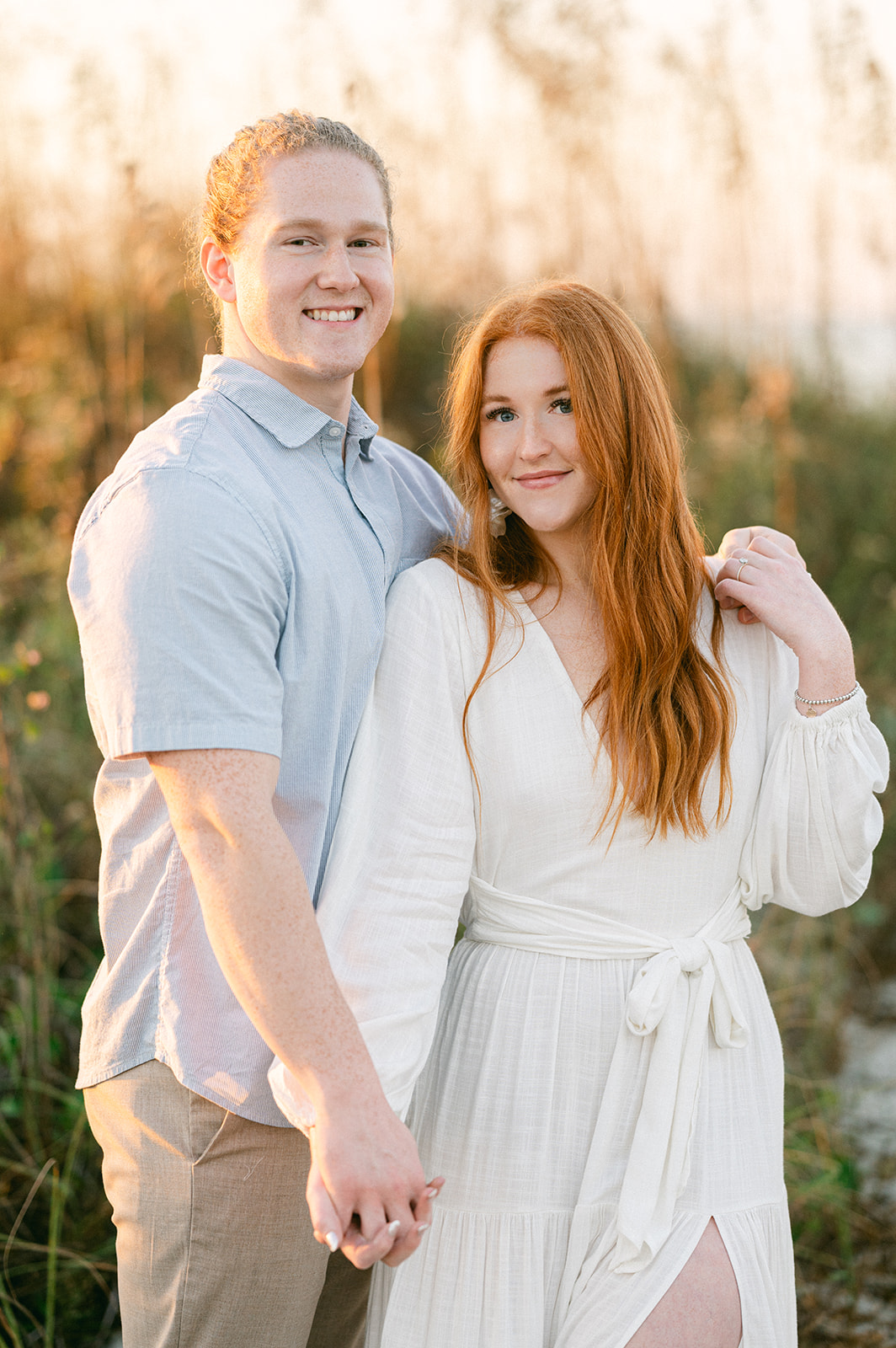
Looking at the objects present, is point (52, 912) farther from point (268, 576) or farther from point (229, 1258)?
point (268, 576)

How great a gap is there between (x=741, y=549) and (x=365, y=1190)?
1018mm

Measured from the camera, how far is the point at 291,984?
1.32 meters

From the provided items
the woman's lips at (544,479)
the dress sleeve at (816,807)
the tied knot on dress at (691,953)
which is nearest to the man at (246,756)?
the woman's lips at (544,479)

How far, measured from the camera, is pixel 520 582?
175 cm

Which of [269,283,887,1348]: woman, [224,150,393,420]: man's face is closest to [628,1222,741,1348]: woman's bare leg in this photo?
[269,283,887,1348]: woman

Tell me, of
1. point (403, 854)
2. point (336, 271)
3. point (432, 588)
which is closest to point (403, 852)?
point (403, 854)

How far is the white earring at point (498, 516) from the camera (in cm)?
179

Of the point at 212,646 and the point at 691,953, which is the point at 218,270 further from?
the point at 691,953

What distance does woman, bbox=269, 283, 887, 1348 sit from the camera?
4.97ft

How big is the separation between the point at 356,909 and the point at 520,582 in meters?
0.55

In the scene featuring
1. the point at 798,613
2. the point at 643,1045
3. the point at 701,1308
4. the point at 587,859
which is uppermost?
the point at 798,613

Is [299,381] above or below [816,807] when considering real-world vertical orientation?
above

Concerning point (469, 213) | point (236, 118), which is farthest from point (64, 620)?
point (469, 213)

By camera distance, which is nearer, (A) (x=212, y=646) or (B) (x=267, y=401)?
(A) (x=212, y=646)
